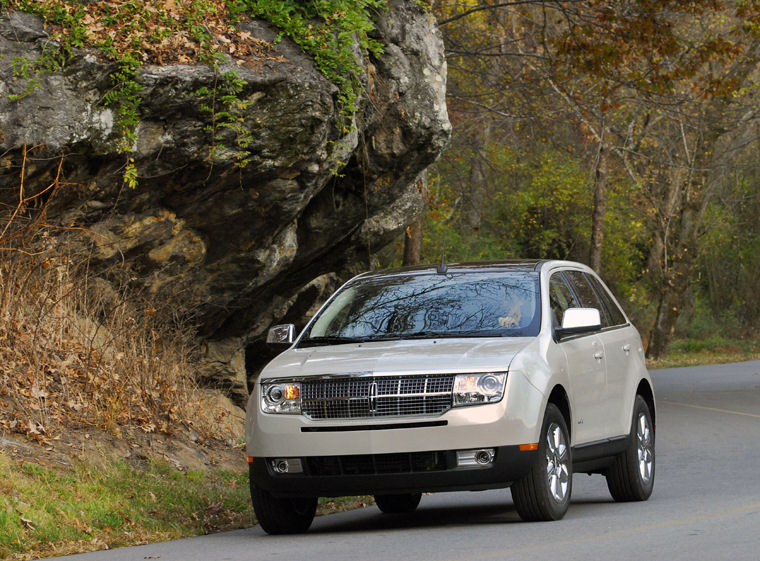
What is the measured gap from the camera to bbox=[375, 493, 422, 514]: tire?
33.9 ft

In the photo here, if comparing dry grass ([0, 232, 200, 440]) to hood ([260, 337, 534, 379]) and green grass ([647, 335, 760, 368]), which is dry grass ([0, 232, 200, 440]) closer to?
hood ([260, 337, 534, 379])

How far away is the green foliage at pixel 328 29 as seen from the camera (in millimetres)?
14109

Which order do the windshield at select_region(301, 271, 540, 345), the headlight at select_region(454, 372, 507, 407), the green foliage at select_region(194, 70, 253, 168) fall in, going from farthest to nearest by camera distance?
the green foliage at select_region(194, 70, 253, 168) < the windshield at select_region(301, 271, 540, 345) < the headlight at select_region(454, 372, 507, 407)

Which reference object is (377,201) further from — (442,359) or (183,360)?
(442,359)

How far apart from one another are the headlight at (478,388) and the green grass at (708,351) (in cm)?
2758

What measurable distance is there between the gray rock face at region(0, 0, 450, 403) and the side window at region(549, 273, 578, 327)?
4.56 metres

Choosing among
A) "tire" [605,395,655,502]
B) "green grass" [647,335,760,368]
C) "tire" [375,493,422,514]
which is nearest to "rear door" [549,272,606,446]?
"tire" [605,395,655,502]

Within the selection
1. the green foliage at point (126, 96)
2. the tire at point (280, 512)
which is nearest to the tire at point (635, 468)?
the tire at point (280, 512)

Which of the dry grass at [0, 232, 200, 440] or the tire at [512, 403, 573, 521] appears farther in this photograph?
the dry grass at [0, 232, 200, 440]

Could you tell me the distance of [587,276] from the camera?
1103 cm

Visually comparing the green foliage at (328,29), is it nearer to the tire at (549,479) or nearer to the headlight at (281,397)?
the headlight at (281,397)

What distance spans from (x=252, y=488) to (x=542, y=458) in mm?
1997

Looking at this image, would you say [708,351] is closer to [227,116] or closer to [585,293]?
[227,116]

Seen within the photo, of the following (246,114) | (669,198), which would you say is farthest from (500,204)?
(246,114)
